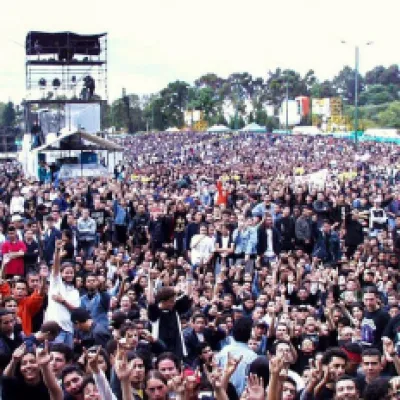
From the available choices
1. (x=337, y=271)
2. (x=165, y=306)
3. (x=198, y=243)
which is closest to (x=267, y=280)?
(x=337, y=271)

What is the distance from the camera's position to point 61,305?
9461 mm

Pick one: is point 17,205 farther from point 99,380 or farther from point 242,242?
point 99,380

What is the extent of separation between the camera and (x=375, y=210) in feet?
61.0

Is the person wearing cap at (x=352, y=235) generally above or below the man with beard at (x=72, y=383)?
below

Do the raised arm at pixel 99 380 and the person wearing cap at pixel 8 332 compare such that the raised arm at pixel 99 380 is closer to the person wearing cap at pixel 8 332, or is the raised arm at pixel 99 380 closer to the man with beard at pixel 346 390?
the man with beard at pixel 346 390

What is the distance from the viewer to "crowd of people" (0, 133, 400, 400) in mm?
6594

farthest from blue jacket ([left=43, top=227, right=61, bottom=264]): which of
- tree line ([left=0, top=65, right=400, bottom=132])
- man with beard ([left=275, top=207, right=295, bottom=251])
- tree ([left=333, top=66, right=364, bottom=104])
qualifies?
tree ([left=333, top=66, right=364, bottom=104])

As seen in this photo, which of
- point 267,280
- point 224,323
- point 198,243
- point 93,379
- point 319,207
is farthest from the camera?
point 319,207

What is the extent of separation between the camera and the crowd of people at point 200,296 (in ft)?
21.6

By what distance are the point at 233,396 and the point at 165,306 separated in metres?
2.04

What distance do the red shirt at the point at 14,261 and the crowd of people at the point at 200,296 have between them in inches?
0.7

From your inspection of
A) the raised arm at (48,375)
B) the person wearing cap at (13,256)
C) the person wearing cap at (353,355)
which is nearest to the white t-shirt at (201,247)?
the person wearing cap at (13,256)

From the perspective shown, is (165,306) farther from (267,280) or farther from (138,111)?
(138,111)

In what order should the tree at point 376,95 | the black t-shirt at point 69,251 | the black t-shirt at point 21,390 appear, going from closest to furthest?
the black t-shirt at point 21,390 → the black t-shirt at point 69,251 → the tree at point 376,95
